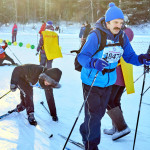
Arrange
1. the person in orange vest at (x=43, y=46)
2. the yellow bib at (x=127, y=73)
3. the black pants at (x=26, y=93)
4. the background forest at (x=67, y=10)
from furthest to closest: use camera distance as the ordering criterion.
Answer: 1. the background forest at (x=67, y=10)
2. the person in orange vest at (x=43, y=46)
3. the black pants at (x=26, y=93)
4. the yellow bib at (x=127, y=73)

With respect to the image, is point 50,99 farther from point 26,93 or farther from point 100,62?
point 100,62

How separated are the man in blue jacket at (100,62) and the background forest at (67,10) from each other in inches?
1206

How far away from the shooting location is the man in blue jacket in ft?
6.20

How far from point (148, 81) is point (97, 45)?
4353 millimetres

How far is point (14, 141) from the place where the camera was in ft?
8.34

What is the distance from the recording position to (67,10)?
46.0m

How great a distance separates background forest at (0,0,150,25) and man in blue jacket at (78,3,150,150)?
30620mm

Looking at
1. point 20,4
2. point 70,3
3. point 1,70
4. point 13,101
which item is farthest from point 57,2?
point 13,101

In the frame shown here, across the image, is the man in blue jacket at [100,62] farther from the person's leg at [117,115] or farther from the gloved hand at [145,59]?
the person's leg at [117,115]

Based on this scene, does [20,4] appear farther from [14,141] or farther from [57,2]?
[14,141]

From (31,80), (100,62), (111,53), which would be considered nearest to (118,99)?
(111,53)

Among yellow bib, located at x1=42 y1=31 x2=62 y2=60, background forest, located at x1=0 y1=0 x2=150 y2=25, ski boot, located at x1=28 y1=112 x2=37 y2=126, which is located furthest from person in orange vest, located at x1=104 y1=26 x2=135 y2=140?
background forest, located at x1=0 y1=0 x2=150 y2=25

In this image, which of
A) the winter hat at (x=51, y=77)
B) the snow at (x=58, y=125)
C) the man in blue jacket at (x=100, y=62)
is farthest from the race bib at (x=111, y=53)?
the snow at (x=58, y=125)

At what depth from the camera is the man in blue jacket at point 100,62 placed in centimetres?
189
